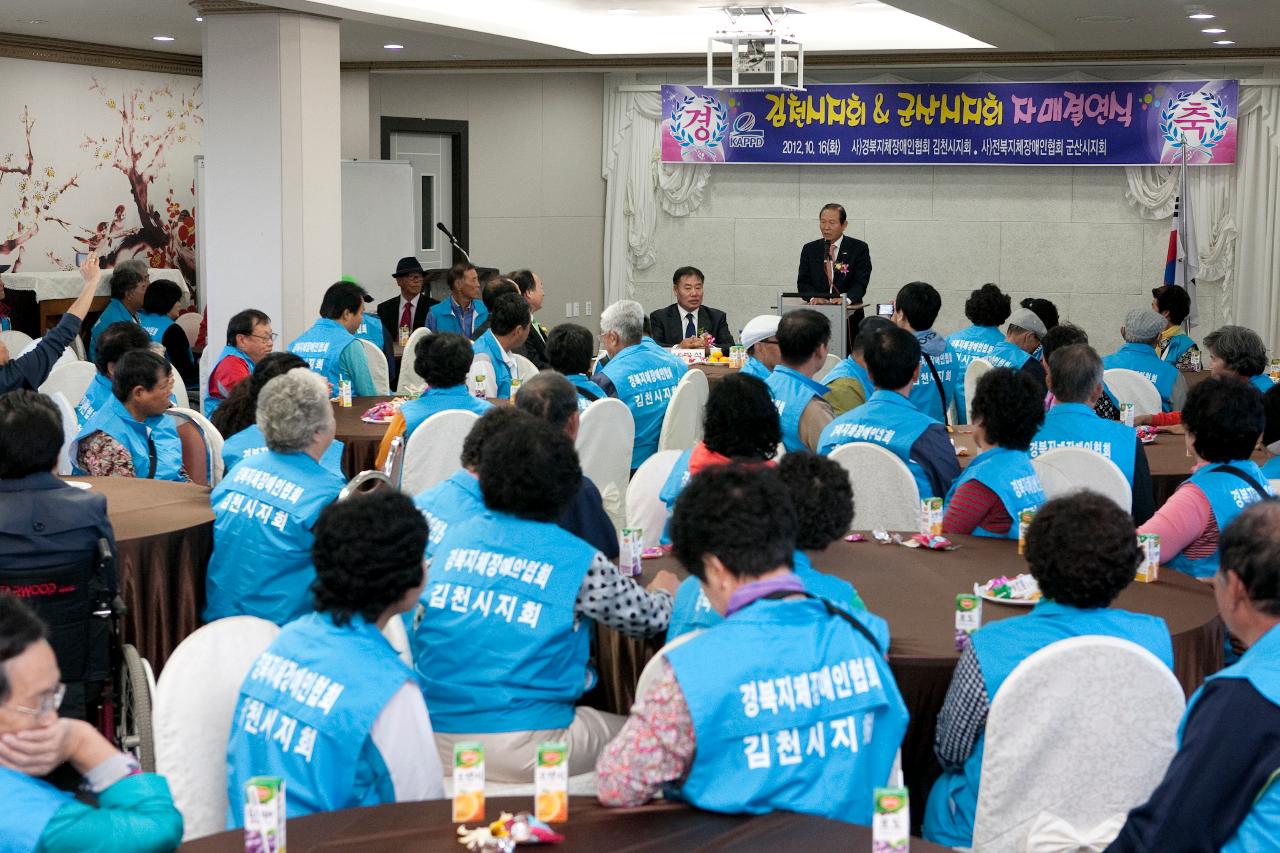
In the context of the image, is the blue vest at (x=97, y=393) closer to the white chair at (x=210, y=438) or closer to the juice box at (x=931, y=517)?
the white chair at (x=210, y=438)

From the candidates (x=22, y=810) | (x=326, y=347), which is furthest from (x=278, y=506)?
(x=326, y=347)

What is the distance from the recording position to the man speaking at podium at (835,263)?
10.4m

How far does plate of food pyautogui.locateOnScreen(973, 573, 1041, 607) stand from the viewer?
3.59 m

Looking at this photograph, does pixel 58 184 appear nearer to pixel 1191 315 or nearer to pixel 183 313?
pixel 183 313

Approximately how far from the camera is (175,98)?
12289 mm

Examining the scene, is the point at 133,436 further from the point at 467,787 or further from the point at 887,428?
the point at 467,787

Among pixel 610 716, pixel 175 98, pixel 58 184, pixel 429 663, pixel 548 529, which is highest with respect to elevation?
pixel 175 98

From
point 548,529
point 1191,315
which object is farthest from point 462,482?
point 1191,315

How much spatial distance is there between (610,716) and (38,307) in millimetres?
8548

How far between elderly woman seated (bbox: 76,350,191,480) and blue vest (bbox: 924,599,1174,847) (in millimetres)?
3187

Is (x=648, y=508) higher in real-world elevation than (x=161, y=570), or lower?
higher

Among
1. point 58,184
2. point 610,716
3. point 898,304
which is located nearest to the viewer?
point 610,716

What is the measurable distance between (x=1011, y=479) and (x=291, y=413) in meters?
2.12

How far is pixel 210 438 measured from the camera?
18.0 ft
